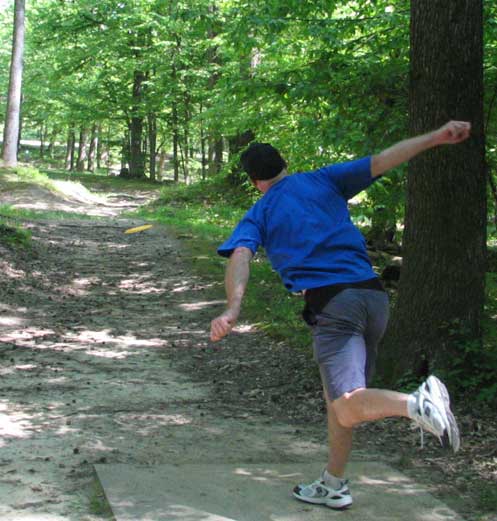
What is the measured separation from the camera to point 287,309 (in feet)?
31.0

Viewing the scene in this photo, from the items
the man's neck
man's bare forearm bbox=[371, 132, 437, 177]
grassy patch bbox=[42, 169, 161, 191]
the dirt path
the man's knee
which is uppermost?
grassy patch bbox=[42, 169, 161, 191]

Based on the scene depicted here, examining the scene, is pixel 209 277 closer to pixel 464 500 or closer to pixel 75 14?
pixel 464 500

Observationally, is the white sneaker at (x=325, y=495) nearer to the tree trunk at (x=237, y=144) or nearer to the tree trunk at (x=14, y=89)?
the tree trunk at (x=237, y=144)

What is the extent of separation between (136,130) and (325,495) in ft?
110

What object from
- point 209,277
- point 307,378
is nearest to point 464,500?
point 307,378

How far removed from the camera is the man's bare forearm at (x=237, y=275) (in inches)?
136

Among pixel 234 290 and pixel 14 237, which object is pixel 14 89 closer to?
pixel 14 237

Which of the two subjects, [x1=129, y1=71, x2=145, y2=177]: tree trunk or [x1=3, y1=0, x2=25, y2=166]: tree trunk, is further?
[x1=129, y1=71, x2=145, y2=177]: tree trunk

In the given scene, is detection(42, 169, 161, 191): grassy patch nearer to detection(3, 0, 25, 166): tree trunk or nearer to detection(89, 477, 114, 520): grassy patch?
detection(3, 0, 25, 166): tree trunk

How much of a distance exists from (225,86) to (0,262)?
4541 mm

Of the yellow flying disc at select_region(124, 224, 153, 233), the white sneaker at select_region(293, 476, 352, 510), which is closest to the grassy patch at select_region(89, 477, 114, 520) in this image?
the white sneaker at select_region(293, 476, 352, 510)

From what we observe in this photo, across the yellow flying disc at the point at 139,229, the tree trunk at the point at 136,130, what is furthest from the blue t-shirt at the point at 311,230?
the tree trunk at the point at 136,130

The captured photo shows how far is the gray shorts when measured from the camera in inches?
140

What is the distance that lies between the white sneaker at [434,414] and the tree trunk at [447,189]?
2692 millimetres
